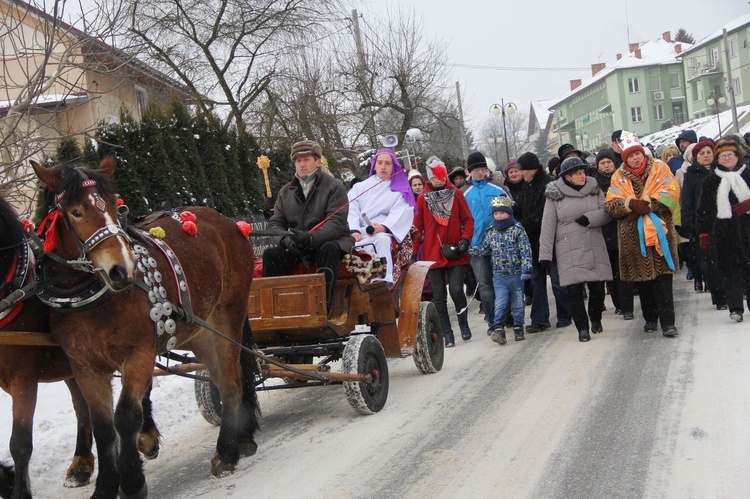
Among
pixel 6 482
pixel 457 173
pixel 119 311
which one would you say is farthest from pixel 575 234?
pixel 6 482

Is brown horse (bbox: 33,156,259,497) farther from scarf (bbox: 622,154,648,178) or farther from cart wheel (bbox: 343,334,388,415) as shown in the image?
scarf (bbox: 622,154,648,178)

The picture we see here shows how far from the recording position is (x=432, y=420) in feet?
21.0

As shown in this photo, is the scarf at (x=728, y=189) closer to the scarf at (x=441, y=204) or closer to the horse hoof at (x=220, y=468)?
the scarf at (x=441, y=204)

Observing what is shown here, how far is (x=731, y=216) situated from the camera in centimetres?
884

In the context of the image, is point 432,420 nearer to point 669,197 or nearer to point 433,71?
point 669,197

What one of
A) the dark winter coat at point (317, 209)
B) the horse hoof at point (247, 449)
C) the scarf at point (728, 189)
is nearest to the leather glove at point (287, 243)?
the dark winter coat at point (317, 209)

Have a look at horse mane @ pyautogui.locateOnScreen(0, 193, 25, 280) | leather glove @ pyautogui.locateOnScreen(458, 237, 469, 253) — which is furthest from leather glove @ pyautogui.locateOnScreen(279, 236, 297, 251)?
leather glove @ pyautogui.locateOnScreen(458, 237, 469, 253)

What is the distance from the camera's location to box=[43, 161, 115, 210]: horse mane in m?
4.71

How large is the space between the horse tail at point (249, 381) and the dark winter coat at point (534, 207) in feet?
16.0

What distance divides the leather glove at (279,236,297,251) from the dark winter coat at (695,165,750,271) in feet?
14.9

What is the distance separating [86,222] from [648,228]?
19.5 feet

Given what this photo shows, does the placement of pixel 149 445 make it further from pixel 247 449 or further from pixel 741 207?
pixel 741 207

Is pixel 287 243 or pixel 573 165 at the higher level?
pixel 573 165

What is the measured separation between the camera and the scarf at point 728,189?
8767 mm
